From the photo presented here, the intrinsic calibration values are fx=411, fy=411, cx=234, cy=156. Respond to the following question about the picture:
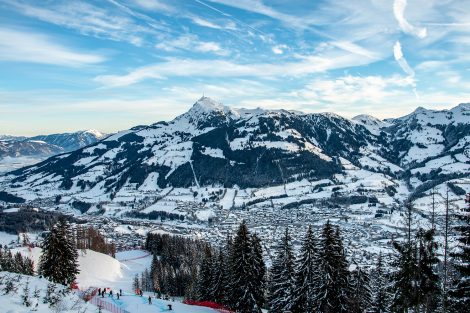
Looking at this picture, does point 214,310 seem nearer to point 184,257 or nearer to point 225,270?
point 225,270

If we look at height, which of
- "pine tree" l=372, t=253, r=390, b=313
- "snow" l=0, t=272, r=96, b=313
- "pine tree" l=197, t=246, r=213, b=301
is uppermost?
"snow" l=0, t=272, r=96, b=313

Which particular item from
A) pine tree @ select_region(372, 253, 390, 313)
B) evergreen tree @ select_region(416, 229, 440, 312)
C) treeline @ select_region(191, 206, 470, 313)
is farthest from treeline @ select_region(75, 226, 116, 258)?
evergreen tree @ select_region(416, 229, 440, 312)

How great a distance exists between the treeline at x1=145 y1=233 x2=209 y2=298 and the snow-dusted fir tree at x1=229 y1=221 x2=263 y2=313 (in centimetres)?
3025

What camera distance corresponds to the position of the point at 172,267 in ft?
409

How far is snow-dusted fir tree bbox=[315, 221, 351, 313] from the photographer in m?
39.8

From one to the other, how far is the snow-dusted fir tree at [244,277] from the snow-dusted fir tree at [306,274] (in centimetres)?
564

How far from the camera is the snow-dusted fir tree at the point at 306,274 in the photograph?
4219 centimetres

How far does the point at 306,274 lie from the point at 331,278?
328cm

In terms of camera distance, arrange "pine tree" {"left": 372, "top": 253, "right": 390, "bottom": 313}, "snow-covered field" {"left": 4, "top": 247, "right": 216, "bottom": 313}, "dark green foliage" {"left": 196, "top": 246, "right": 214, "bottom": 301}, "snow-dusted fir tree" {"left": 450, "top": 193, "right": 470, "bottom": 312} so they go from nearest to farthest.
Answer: "snow-covered field" {"left": 4, "top": 247, "right": 216, "bottom": 313} < "snow-dusted fir tree" {"left": 450, "top": 193, "right": 470, "bottom": 312} < "pine tree" {"left": 372, "top": 253, "right": 390, "bottom": 313} < "dark green foliage" {"left": 196, "top": 246, "right": 214, "bottom": 301}

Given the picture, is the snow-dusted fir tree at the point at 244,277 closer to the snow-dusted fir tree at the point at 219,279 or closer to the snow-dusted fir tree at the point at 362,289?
the snow-dusted fir tree at the point at 362,289

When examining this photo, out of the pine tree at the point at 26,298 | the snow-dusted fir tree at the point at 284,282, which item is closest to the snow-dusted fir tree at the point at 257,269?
the snow-dusted fir tree at the point at 284,282

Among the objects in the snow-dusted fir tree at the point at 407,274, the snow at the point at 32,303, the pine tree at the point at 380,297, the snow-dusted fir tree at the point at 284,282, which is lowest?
the pine tree at the point at 380,297

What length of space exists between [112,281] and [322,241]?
78.9 meters

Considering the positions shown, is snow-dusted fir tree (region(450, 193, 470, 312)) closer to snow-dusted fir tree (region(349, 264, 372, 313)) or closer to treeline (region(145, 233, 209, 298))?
snow-dusted fir tree (region(349, 264, 372, 313))
